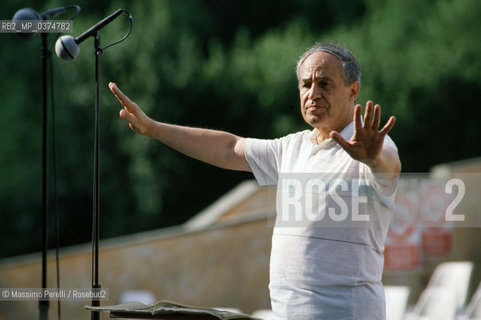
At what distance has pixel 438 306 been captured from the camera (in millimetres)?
5262

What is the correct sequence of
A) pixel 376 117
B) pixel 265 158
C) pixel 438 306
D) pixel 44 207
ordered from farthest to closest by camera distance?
pixel 438 306 → pixel 44 207 → pixel 265 158 → pixel 376 117

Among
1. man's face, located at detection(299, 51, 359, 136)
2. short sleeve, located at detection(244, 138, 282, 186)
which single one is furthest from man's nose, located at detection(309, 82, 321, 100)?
short sleeve, located at detection(244, 138, 282, 186)

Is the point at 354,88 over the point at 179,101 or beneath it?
beneath

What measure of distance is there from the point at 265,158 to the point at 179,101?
16038 millimetres

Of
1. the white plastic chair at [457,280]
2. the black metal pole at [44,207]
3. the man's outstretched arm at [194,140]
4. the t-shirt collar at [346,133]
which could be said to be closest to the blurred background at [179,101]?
the white plastic chair at [457,280]

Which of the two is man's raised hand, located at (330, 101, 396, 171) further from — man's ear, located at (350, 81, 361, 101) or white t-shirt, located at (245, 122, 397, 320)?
man's ear, located at (350, 81, 361, 101)

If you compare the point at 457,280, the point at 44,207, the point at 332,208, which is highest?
the point at 44,207

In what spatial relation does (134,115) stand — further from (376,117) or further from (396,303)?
(396,303)

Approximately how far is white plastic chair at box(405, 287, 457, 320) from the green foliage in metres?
11.5

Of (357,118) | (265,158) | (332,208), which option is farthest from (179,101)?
(357,118)

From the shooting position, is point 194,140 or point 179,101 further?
point 179,101

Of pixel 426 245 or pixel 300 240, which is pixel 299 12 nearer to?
pixel 426 245

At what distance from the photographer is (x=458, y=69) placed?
678 inches

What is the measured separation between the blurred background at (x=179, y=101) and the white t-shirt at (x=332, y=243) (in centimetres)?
1440
